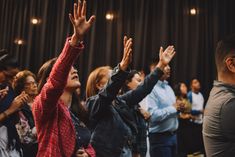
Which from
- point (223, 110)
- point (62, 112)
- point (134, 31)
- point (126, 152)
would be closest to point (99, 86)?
point (126, 152)

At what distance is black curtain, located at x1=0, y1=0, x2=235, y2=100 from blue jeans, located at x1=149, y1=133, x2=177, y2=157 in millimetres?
3014

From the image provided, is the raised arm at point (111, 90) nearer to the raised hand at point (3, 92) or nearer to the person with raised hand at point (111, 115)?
the person with raised hand at point (111, 115)

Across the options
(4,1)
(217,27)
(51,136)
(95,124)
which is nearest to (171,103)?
(95,124)

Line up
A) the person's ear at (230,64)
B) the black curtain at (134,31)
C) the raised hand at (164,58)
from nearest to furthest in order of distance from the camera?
the person's ear at (230,64), the raised hand at (164,58), the black curtain at (134,31)

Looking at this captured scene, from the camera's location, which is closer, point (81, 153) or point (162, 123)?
point (81, 153)

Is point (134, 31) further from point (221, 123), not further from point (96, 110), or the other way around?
point (221, 123)

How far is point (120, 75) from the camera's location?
2262 millimetres

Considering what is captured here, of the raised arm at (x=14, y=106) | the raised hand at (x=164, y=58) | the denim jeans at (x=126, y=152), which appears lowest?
the denim jeans at (x=126, y=152)

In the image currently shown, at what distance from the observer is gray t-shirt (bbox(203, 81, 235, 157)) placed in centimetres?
145

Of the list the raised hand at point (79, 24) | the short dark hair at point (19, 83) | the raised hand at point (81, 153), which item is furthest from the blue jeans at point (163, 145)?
the raised hand at point (79, 24)

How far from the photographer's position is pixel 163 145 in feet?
11.2

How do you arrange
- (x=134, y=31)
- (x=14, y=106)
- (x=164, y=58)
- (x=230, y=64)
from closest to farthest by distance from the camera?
(x=230, y=64) < (x=14, y=106) < (x=164, y=58) < (x=134, y=31)

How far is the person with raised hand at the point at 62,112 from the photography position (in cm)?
161

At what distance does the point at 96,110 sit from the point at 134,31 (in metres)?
4.30
